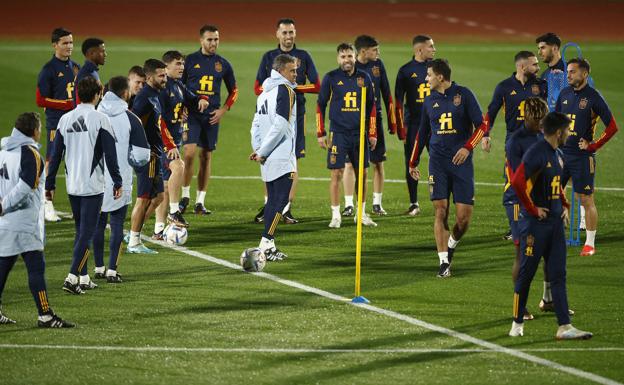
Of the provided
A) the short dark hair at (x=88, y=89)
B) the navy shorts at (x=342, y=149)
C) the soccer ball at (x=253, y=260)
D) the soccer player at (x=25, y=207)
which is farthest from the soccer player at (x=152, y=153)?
the soccer player at (x=25, y=207)

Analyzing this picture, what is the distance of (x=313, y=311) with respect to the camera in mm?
12086

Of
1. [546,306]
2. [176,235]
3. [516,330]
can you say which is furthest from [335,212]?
[516,330]

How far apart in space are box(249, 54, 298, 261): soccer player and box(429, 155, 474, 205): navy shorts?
1873mm

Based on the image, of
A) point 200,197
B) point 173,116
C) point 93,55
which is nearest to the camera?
point 93,55

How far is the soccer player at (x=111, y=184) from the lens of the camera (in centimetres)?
1338

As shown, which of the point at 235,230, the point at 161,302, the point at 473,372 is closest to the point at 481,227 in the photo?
the point at 235,230

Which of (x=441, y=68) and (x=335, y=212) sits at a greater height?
(x=441, y=68)

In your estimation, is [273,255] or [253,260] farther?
[273,255]

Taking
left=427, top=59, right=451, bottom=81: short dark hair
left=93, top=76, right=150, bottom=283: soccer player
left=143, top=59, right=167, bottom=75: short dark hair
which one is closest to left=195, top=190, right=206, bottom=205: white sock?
left=143, top=59, right=167, bottom=75: short dark hair

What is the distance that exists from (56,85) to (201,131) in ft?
7.49

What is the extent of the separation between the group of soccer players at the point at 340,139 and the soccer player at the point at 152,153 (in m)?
0.02

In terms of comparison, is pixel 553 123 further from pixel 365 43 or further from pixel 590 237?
pixel 365 43

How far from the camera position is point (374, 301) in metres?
12.5

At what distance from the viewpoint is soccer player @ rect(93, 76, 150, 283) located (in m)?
13.4
